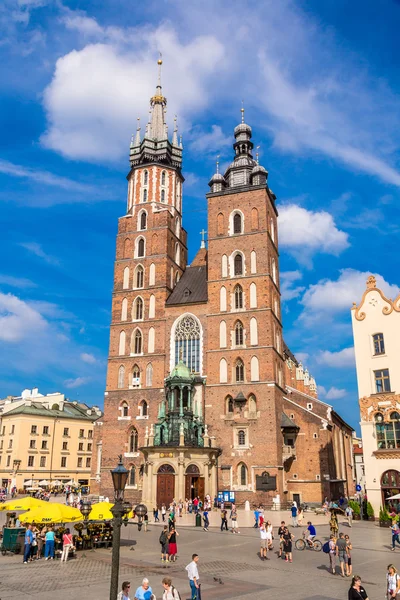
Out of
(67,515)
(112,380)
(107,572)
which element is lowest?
(107,572)

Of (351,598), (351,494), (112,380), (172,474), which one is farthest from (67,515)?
(351,494)

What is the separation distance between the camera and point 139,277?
167ft

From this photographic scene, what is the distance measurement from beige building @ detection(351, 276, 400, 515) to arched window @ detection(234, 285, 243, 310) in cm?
1182

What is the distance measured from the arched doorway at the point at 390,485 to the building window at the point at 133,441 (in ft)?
67.8

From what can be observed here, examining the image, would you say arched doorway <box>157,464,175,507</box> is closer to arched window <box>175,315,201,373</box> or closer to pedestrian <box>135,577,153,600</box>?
arched window <box>175,315,201,373</box>

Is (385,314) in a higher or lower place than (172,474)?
higher

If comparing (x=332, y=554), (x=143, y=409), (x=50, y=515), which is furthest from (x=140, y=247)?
(x=332, y=554)

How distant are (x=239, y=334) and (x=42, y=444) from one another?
3692cm

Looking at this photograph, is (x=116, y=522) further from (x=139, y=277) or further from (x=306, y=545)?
(x=139, y=277)

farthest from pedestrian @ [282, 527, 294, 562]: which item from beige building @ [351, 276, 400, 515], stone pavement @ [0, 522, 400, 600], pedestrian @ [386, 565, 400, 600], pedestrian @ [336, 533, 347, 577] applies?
beige building @ [351, 276, 400, 515]

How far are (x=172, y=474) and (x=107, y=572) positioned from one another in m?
22.9

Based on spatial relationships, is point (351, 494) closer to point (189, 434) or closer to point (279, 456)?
point (279, 456)

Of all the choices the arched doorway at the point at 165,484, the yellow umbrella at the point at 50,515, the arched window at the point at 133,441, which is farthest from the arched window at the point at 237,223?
the yellow umbrella at the point at 50,515

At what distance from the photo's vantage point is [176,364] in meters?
46.2
